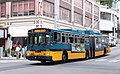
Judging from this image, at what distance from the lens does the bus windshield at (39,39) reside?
2331 centimetres

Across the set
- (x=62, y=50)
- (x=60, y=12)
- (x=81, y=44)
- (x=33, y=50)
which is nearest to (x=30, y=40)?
(x=33, y=50)

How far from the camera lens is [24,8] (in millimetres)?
47344

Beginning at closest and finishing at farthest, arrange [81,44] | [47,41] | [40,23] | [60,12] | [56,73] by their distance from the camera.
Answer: [56,73]
[47,41]
[81,44]
[40,23]
[60,12]

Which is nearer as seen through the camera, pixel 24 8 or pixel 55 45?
pixel 55 45

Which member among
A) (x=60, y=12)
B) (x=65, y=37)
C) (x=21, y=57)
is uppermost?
(x=60, y=12)

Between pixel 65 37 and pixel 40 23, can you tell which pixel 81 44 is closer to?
pixel 65 37

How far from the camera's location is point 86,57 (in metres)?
30.9

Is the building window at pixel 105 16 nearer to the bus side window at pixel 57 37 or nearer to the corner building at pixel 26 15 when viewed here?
the corner building at pixel 26 15

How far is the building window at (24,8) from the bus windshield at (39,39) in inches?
900

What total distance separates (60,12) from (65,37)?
93.3 ft

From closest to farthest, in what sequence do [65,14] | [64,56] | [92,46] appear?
[64,56] < [92,46] < [65,14]

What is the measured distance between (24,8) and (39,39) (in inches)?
960

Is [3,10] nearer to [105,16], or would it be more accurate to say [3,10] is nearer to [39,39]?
[39,39]

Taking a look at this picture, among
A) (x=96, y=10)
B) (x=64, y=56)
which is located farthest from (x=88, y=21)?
(x=64, y=56)
